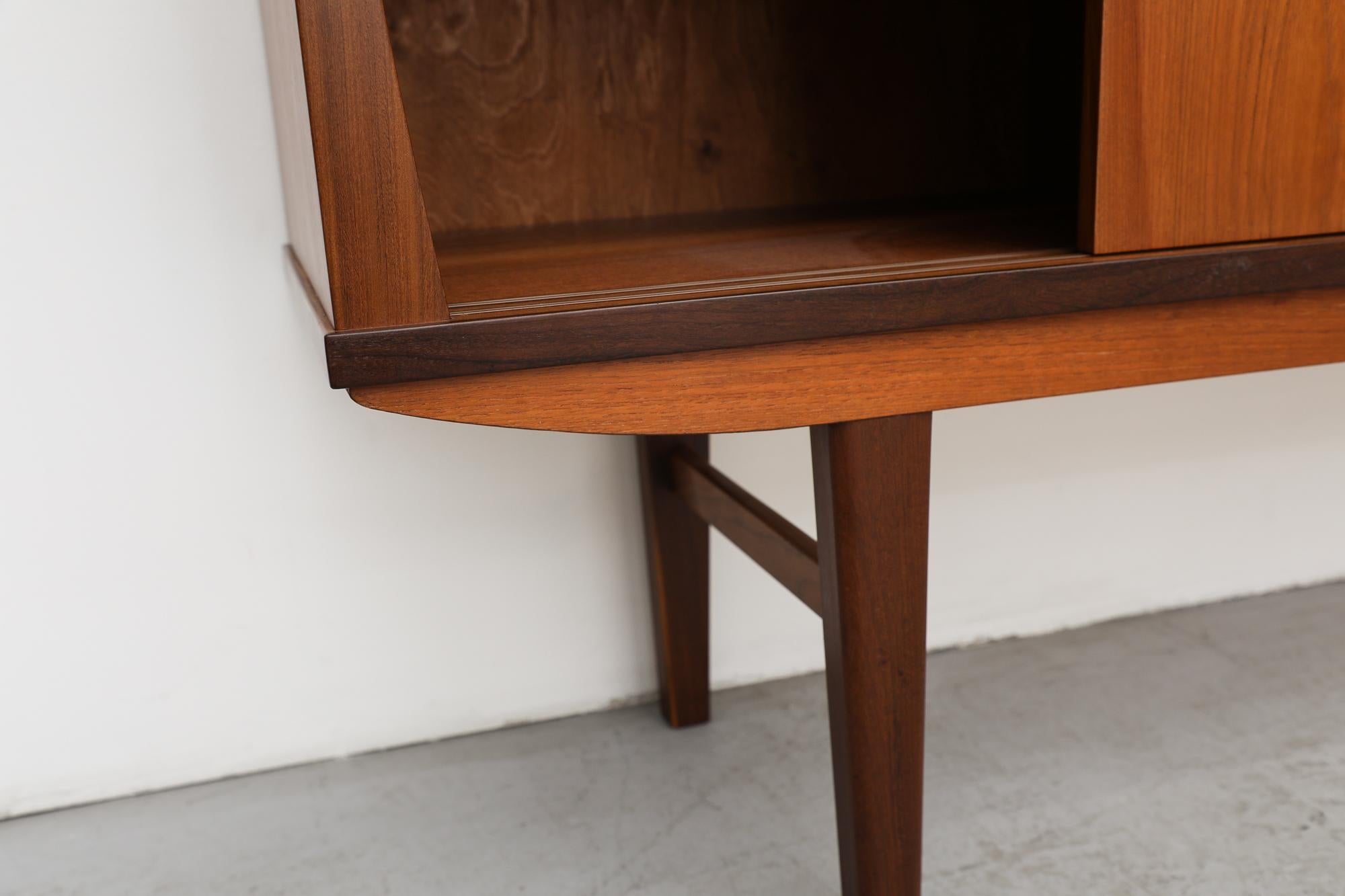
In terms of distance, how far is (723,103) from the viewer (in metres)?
1.24

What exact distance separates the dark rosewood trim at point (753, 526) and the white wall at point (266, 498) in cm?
19

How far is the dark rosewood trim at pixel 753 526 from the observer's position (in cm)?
93

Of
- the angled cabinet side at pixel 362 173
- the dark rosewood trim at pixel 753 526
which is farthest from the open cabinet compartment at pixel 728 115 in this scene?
the angled cabinet side at pixel 362 173

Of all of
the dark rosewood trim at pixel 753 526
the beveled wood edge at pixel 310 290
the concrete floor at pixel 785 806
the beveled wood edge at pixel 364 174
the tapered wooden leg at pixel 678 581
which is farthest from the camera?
the tapered wooden leg at pixel 678 581

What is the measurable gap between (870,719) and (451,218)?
0.67 metres

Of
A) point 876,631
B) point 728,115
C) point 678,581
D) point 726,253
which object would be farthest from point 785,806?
point 728,115

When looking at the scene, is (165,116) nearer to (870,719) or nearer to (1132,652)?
(870,719)

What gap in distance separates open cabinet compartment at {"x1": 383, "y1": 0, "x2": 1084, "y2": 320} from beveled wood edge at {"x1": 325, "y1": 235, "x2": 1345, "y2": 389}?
287 millimetres

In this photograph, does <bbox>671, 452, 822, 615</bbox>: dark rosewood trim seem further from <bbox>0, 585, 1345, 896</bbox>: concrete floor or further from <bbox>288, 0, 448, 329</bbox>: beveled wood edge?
<bbox>288, 0, 448, 329</bbox>: beveled wood edge

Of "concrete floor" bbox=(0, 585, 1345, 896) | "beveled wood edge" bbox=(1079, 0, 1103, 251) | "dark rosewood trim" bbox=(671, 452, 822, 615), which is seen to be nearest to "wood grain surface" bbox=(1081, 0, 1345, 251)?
"beveled wood edge" bbox=(1079, 0, 1103, 251)

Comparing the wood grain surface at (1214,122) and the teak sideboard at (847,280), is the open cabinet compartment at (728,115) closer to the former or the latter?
the teak sideboard at (847,280)

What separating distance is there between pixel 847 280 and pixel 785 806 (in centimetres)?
67

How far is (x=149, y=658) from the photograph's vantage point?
1.30 m

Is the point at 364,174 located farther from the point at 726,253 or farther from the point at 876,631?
the point at 876,631
